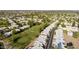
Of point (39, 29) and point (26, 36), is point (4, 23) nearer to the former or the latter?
point (26, 36)

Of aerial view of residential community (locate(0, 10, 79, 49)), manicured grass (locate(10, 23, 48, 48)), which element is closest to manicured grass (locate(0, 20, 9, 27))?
aerial view of residential community (locate(0, 10, 79, 49))

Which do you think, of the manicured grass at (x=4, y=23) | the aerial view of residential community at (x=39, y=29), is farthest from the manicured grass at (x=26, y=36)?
the manicured grass at (x=4, y=23)

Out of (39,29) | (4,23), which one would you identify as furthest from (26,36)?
(4,23)

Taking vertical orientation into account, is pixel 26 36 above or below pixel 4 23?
below

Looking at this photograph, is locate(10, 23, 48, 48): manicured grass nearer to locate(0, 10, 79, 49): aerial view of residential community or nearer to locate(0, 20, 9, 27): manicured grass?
locate(0, 10, 79, 49): aerial view of residential community

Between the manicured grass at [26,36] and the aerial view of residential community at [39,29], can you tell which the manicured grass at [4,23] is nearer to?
the aerial view of residential community at [39,29]
